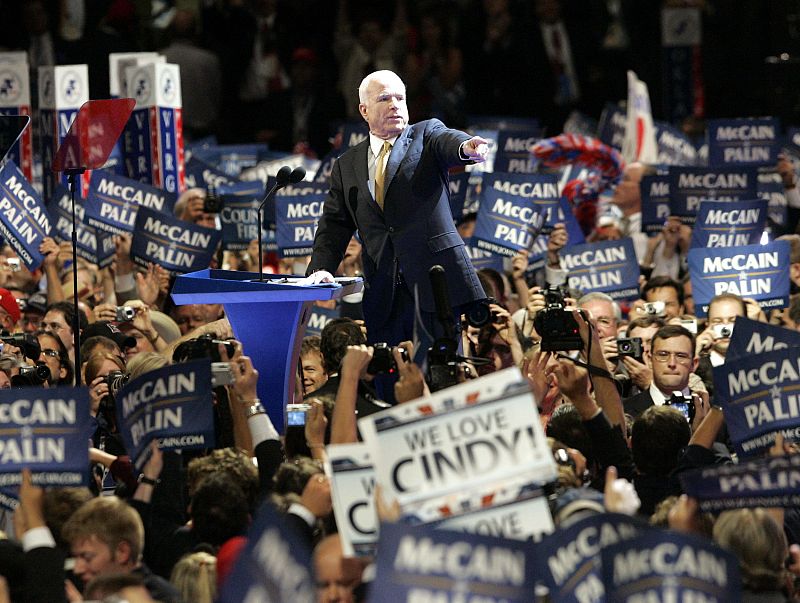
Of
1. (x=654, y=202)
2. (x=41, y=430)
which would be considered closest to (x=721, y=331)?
(x=654, y=202)

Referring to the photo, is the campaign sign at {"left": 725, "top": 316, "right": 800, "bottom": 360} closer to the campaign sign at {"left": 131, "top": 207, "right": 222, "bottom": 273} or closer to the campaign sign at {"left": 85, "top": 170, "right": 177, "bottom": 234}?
the campaign sign at {"left": 131, "top": 207, "right": 222, "bottom": 273}

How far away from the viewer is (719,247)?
9594 millimetres

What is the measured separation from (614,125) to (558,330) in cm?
Answer: 833

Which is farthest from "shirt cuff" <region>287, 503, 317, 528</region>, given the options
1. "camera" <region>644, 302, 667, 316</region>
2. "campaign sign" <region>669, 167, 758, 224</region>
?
"campaign sign" <region>669, 167, 758, 224</region>

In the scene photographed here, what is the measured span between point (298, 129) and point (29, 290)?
5.80m

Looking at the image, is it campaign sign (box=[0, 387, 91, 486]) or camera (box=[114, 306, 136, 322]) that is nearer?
campaign sign (box=[0, 387, 91, 486])

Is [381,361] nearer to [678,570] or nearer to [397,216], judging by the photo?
[397,216]

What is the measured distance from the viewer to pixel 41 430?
18.5 ft

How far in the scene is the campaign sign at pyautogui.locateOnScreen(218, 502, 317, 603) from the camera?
418 centimetres

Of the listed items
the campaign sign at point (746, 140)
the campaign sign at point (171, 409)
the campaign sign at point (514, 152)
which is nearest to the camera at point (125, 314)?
the campaign sign at point (171, 409)

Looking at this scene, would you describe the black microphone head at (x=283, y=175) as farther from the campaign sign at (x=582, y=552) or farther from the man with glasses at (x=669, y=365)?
the campaign sign at (x=582, y=552)

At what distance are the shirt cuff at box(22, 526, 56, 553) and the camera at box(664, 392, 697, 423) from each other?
285 centimetres

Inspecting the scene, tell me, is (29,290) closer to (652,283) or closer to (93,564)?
(652,283)

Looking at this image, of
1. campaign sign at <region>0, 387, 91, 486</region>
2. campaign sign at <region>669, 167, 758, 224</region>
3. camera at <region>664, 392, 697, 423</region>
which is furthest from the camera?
campaign sign at <region>669, 167, 758, 224</region>
